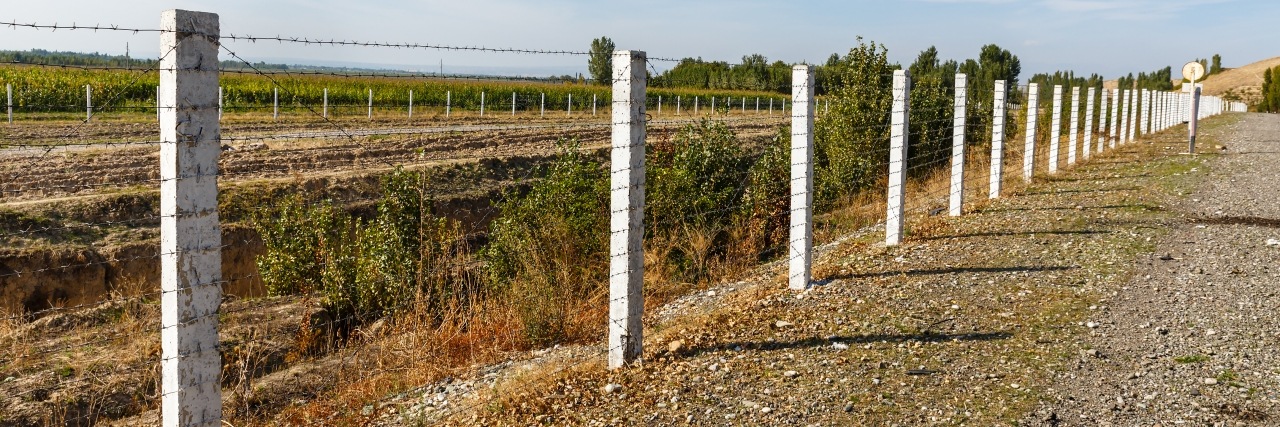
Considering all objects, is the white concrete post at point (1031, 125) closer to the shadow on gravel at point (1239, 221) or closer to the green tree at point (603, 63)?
the shadow on gravel at point (1239, 221)

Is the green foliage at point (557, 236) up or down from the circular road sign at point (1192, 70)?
down

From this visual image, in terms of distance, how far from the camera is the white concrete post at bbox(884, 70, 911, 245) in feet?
31.3

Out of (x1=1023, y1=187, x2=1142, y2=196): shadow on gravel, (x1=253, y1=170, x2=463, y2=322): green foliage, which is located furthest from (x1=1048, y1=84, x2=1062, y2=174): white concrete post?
(x1=253, y1=170, x2=463, y2=322): green foliage

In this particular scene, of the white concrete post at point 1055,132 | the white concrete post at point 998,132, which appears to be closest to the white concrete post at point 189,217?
the white concrete post at point 998,132

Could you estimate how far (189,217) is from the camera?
3.84m

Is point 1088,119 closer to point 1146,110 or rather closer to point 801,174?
point 1146,110

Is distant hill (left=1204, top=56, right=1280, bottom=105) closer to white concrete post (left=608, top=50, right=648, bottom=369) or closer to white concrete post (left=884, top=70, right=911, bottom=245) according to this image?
white concrete post (left=884, top=70, right=911, bottom=245)

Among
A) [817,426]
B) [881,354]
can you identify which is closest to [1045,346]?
[881,354]

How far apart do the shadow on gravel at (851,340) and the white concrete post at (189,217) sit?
9.92ft

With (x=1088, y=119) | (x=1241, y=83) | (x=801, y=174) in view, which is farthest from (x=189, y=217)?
(x=1241, y=83)

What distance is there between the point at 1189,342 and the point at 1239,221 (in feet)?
20.8

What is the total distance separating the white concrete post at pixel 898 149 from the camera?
376 inches

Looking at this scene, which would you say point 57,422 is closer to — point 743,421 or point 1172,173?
point 743,421

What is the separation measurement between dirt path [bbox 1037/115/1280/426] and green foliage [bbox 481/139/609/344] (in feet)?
13.8
